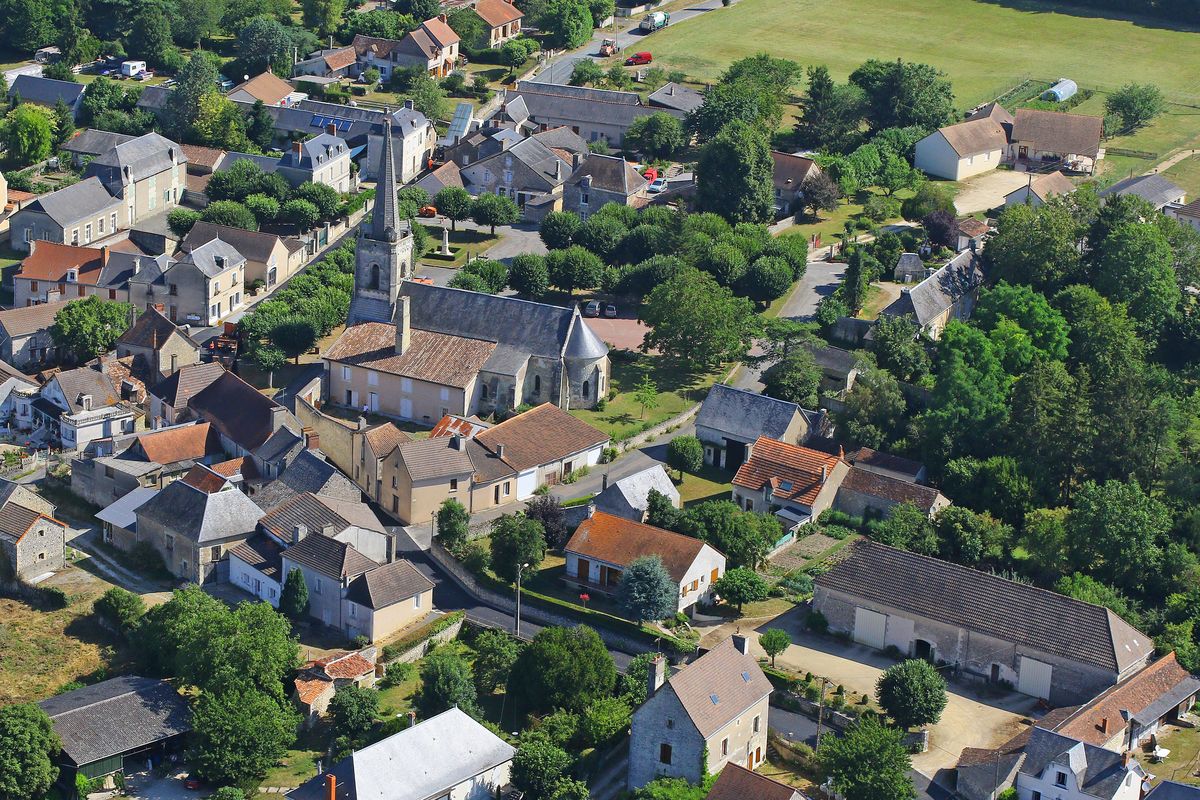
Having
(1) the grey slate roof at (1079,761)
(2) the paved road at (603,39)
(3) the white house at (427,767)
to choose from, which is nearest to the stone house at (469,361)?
(3) the white house at (427,767)

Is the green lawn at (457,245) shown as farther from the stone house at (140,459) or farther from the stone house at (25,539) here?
the stone house at (25,539)

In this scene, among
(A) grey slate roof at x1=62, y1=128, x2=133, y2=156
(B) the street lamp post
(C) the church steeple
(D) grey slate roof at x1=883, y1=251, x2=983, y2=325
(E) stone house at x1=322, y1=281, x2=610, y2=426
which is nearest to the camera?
(B) the street lamp post

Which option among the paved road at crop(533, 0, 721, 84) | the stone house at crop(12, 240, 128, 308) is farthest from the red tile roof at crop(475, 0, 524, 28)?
the stone house at crop(12, 240, 128, 308)

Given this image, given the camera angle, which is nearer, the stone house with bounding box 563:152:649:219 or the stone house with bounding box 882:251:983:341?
the stone house with bounding box 882:251:983:341

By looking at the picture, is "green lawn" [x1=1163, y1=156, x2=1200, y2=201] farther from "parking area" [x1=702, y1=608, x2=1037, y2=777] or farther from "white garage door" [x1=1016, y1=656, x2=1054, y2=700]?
"parking area" [x1=702, y1=608, x2=1037, y2=777]

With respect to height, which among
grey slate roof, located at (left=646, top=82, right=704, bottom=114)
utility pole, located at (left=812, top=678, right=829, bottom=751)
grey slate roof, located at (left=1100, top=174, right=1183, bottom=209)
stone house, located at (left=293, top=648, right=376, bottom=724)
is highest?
grey slate roof, located at (left=1100, top=174, right=1183, bottom=209)

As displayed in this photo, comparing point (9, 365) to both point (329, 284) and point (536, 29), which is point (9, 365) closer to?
point (329, 284)
